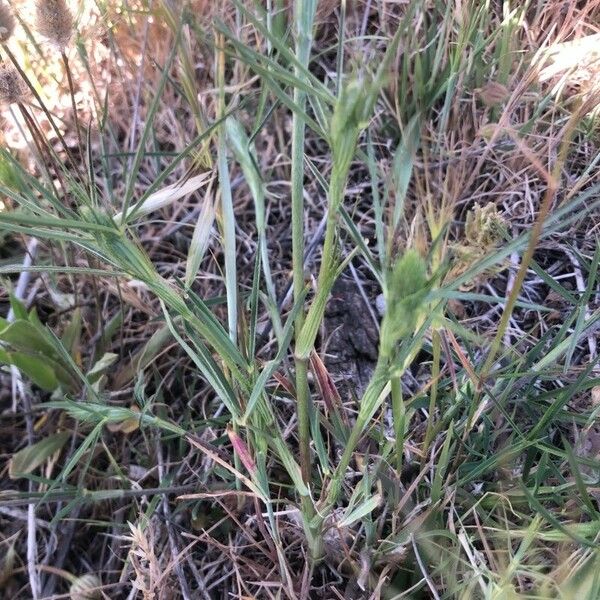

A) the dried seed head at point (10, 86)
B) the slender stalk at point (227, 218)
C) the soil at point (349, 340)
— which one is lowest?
the soil at point (349, 340)

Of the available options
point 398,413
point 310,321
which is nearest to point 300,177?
point 310,321

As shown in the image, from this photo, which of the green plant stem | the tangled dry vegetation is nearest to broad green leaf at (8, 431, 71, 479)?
the tangled dry vegetation

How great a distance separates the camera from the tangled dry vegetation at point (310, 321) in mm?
701

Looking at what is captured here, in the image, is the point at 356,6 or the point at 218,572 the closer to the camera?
the point at 218,572

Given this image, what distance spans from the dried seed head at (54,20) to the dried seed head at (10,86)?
85mm

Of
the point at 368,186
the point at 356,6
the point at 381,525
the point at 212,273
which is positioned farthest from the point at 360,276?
the point at 356,6

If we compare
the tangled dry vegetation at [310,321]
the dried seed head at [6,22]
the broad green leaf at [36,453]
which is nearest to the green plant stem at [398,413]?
the tangled dry vegetation at [310,321]

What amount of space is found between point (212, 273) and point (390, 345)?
774 millimetres

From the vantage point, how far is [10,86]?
960 mm

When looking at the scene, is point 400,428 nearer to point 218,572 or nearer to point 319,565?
point 319,565

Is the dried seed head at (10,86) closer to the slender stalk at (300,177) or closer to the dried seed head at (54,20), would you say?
the dried seed head at (54,20)

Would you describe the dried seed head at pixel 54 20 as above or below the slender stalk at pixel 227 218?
above

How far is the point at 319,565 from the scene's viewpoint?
38.6 inches

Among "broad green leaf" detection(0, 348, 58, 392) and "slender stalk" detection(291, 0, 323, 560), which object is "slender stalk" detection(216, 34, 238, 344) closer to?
"slender stalk" detection(291, 0, 323, 560)
